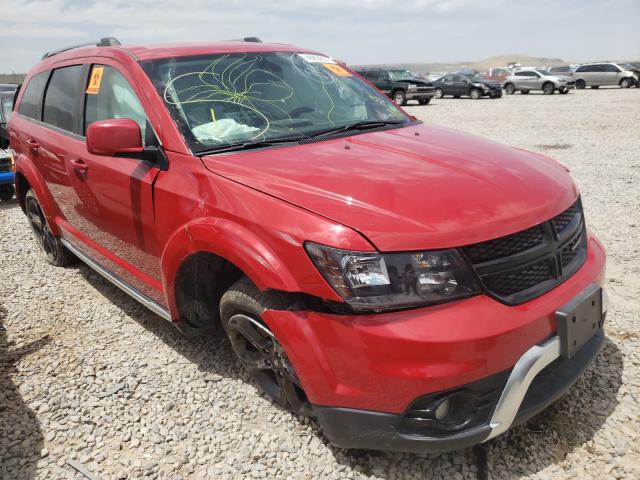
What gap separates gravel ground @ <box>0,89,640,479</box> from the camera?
2293mm

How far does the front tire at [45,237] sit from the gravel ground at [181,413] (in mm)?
421

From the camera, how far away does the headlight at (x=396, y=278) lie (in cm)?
187

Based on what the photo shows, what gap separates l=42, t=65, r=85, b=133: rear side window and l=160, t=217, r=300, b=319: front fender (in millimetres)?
1565

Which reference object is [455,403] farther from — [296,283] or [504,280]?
[296,283]

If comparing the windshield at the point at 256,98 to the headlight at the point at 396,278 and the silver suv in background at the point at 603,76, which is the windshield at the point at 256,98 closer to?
the headlight at the point at 396,278

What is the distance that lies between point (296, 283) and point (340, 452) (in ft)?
3.01

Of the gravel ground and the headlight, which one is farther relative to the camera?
the gravel ground

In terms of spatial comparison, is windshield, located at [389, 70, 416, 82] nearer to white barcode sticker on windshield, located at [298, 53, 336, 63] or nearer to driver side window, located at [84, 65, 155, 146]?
white barcode sticker on windshield, located at [298, 53, 336, 63]

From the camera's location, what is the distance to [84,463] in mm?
2410

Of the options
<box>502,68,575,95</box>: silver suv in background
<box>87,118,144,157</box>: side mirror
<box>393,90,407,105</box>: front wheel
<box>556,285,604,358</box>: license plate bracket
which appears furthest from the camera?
<box>502,68,575,95</box>: silver suv in background

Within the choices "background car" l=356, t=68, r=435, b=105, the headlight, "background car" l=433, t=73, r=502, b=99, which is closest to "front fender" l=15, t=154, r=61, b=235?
the headlight

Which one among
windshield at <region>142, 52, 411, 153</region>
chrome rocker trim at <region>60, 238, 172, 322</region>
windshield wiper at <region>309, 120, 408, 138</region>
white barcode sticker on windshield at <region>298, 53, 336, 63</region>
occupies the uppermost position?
white barcode sticker on windshield at <region>298, 53, 336, 63</region>

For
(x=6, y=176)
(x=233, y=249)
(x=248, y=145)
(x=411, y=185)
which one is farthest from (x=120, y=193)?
(x=6, y=176)

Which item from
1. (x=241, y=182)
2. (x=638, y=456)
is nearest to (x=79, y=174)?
(x=241, y=182)
